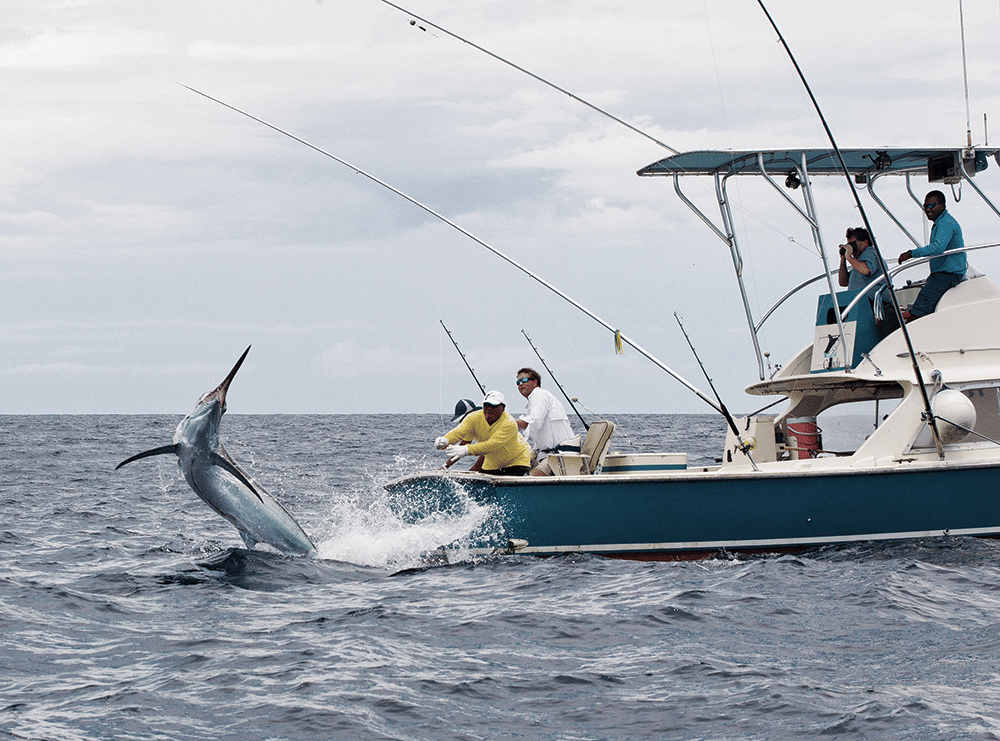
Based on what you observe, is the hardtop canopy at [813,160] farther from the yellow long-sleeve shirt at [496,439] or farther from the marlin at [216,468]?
the marlin at [216,468]

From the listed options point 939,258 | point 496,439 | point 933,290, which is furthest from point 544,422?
point 939,258

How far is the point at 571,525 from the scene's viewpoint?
888cm

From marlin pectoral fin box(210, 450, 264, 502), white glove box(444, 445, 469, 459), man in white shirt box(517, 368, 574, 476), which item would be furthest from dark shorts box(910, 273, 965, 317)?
marlin pectoral fin box(210, 450, 264, 502)

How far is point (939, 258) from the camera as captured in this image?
9.83m

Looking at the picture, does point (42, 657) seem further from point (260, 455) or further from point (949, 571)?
point (260, 455)

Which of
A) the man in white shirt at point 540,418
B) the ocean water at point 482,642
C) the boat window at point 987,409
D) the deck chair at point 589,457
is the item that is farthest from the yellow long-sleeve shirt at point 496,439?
the boat window at point 987,409

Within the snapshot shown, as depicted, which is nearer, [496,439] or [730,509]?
[730,509]

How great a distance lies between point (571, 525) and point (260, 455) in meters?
23.1

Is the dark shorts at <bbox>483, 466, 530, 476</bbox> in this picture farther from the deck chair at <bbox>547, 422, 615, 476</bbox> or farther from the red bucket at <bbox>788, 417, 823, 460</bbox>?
the red bucket at <bbox>788, 417, 823, 460</bbox>

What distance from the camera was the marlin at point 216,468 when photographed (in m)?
8.20

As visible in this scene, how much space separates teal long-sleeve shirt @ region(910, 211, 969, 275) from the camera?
31.9 ft

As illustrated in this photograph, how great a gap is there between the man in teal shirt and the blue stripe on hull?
5.82 feet

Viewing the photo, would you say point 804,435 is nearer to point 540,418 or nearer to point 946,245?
point 946,245

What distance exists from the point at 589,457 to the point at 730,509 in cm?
135
